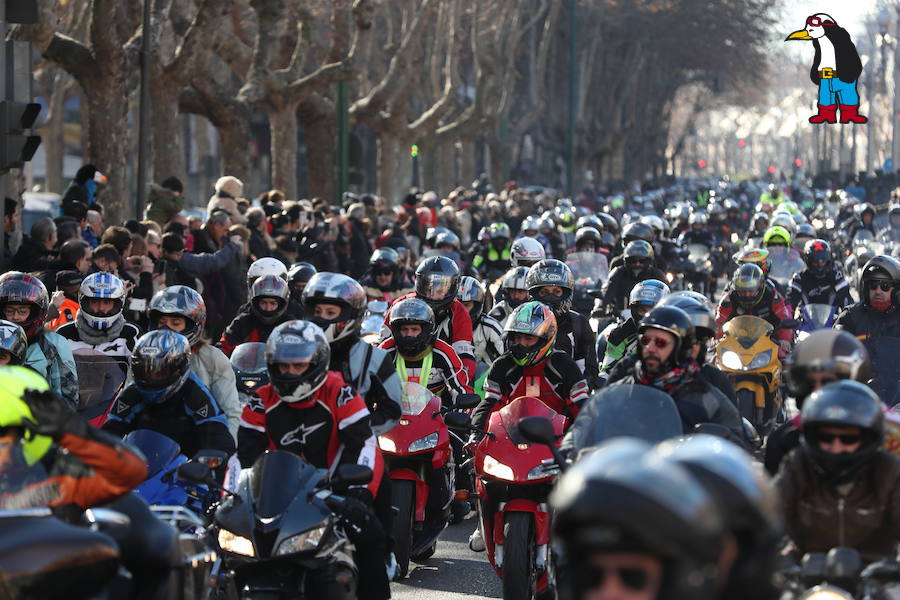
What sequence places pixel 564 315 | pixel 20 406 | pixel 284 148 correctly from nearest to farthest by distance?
pixel 20 406
pixel 564 315
pixel 284 148

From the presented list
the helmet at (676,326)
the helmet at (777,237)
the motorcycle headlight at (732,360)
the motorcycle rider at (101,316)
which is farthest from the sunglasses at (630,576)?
the helmet at (777,237)

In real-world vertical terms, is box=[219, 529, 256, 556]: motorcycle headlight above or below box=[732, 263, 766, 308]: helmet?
below

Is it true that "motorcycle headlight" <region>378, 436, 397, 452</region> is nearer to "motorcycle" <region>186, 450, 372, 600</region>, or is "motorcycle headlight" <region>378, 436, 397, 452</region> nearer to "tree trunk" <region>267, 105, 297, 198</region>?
"motorcycle" <region>186, 450, 372, 600</region>

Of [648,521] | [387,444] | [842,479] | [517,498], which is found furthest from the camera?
[387,444]

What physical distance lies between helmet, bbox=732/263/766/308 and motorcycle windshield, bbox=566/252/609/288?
150 inches

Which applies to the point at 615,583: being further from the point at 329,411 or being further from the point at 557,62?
the point at 557,62

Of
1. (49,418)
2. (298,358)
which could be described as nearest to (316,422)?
(298,358)

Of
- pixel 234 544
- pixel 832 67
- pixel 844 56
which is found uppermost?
pixel 844 56

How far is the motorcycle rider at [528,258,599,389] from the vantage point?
11.4 metres

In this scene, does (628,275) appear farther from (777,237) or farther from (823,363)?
(823,363)

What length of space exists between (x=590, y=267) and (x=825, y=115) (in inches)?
109

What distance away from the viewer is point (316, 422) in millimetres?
7281

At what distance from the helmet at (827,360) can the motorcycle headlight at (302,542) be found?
1.80m

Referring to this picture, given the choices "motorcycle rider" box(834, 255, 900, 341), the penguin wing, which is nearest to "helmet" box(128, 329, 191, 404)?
"motorcycle rider" box(834, 255, 900, 341)
